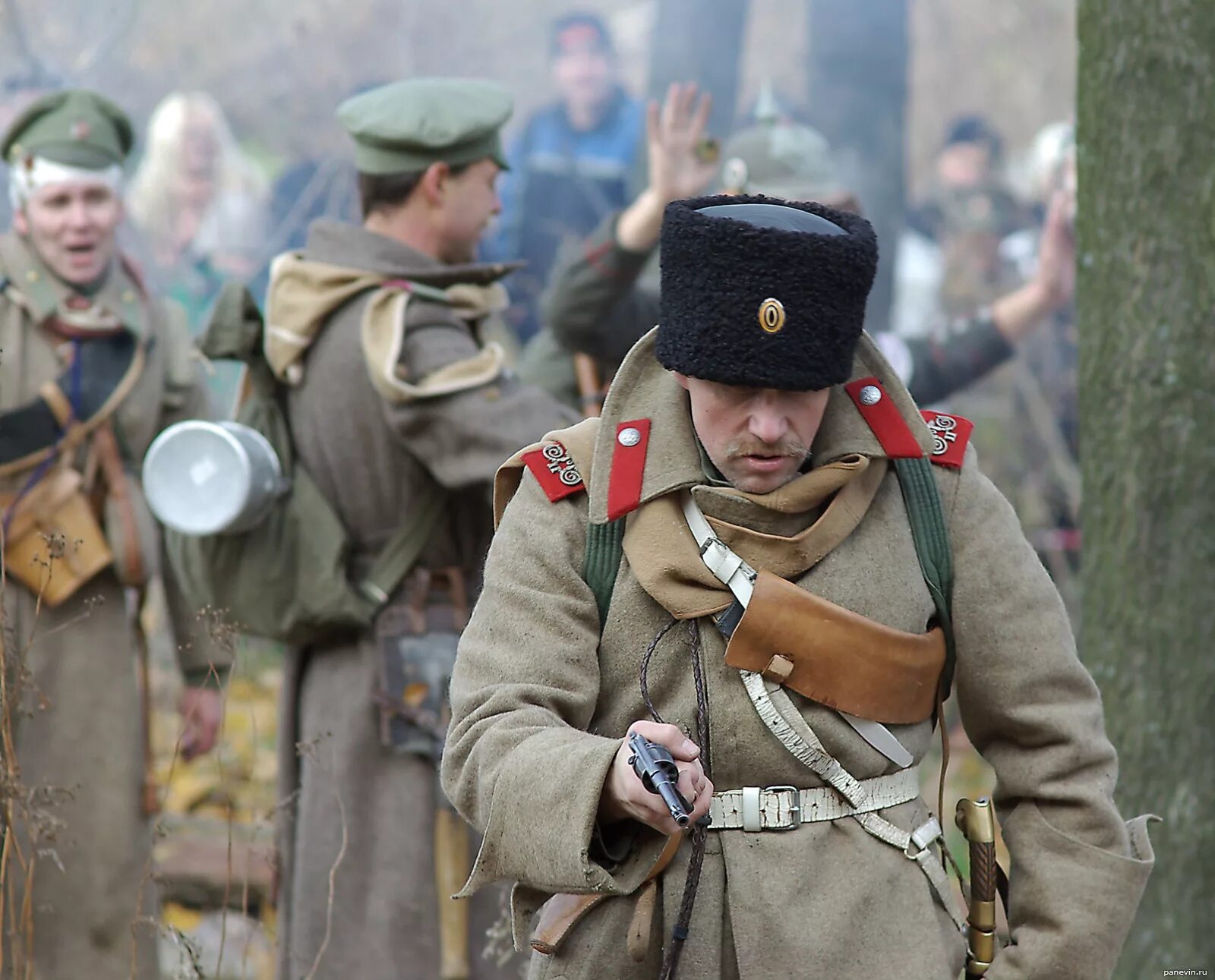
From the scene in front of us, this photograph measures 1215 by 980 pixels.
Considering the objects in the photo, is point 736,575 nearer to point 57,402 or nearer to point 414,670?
point 414,670

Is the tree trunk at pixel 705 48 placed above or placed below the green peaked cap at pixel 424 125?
below

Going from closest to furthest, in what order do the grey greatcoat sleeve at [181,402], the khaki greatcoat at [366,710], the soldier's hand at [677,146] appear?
the khaki greatcoat at [366,710], the soldier's hand at [677,146], the grey greatcoat sleeve at [181,402]

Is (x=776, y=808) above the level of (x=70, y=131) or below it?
below

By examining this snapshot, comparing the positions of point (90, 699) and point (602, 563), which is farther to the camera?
point (90, 699)

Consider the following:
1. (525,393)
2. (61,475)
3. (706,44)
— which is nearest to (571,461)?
(525,393)

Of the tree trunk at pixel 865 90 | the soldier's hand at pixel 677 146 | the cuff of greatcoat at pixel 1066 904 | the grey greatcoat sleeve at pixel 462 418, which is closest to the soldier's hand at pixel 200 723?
the grey greatcoat sleeve at pixel 462 418

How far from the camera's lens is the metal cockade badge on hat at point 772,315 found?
2.37 meters

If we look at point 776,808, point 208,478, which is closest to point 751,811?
point 776,808

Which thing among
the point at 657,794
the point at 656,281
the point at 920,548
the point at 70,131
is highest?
the point at 70,131

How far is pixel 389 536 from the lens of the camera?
166 inches

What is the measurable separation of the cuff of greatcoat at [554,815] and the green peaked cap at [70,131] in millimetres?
3181

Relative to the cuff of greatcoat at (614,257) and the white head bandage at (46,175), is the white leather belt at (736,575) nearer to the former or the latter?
the cuff of greatcoat at (614,257)

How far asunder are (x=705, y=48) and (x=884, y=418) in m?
9.36

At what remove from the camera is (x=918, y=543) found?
2.54 metres
